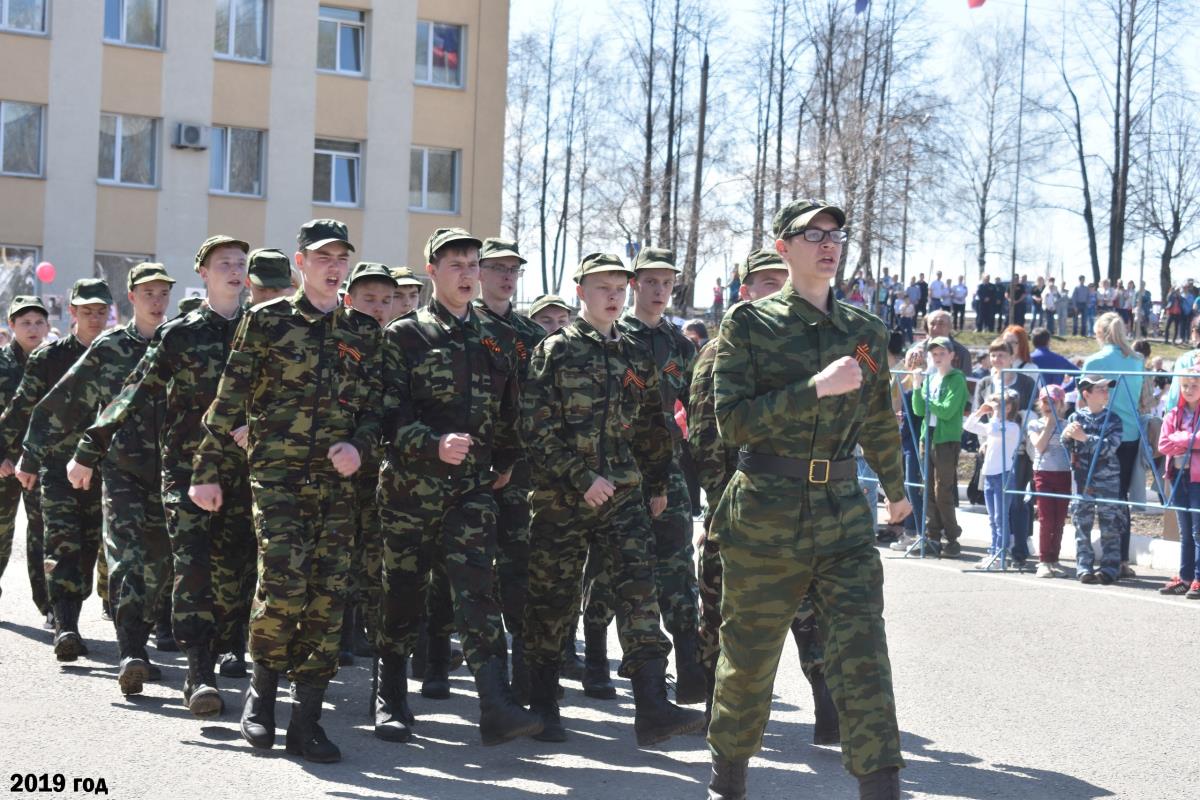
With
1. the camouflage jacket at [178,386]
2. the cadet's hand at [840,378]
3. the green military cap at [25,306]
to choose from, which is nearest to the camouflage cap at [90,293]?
the green military cap at [25,306]

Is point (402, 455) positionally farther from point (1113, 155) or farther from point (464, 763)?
point (1113, 155)

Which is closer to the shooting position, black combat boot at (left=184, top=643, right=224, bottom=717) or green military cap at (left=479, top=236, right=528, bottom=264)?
black combat boot at (left=184, top=643, right=224, bottom=717)

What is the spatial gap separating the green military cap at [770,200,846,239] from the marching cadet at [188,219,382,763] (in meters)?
2.02

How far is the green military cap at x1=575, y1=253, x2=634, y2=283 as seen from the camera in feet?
23.2

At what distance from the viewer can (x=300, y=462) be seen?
21.7ft

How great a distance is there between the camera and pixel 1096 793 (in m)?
6.25

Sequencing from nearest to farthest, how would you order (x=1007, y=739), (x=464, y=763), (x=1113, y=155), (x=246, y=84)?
(x=464, y=763) → (x=1007, y=739) → (x=246, y=84) → (x=1113, y=155)

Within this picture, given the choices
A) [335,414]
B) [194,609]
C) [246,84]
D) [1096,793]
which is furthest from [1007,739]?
[246,84]

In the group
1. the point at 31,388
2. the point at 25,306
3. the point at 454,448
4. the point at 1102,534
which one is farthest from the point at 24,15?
the point at 454,448

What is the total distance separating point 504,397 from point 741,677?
228cm

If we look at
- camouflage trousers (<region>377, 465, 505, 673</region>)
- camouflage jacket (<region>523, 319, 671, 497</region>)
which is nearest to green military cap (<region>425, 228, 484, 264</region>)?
camouflage jacket (<region>523, 319, 671, 497</region>)

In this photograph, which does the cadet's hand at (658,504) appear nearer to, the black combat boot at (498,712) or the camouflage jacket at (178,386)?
the black combat boot at (498,712)

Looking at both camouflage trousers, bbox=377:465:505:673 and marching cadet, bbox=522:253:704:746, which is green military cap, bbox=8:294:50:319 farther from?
marching cadet, bbox=522:253:704:746

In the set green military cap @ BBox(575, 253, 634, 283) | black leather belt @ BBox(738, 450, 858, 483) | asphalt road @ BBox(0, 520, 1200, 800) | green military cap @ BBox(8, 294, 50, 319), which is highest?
green military cap @ BBox(575, 253, 634, 283)
